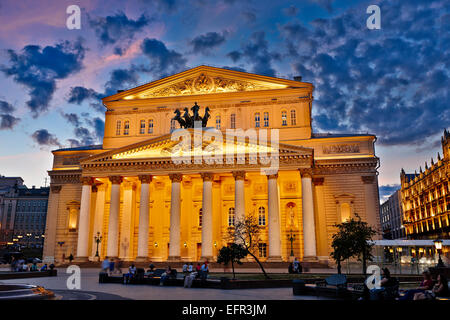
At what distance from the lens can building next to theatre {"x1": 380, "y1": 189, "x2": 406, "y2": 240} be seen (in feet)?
370

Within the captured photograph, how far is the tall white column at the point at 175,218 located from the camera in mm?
38750

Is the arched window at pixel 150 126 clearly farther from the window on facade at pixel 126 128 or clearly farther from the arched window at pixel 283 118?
the arched window at pixel 283 118

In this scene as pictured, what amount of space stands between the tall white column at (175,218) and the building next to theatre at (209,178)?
0.09 meters

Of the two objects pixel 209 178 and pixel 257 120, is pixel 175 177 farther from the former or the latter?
pixel 257 120

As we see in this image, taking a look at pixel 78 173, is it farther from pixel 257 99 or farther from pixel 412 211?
pixel 412 211

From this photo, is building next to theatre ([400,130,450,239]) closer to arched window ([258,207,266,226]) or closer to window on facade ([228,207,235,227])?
arched window ([258,207,266,226])

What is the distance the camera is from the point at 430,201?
276 ft

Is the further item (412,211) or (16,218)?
(16,218)

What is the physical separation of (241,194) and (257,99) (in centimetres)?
1417

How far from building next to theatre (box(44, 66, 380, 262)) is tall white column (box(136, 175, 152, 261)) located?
100 mm

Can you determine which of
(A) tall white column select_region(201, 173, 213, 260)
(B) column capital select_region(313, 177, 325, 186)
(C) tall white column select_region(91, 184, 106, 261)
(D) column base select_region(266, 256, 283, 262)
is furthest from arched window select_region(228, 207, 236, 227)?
(C) tall white column select_region(91, 184, 106, 261)
